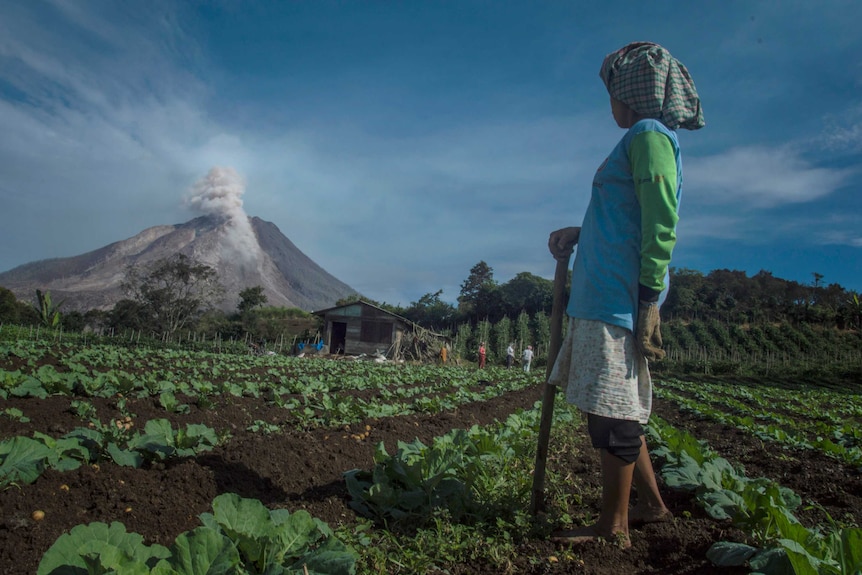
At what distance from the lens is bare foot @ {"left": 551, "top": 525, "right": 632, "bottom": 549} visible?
200 cm

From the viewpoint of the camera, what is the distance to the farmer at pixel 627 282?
1984 millimetres

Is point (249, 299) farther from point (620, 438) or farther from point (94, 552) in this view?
point (94, 552)

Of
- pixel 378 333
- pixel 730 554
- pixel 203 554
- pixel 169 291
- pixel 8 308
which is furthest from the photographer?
pixel 8 308

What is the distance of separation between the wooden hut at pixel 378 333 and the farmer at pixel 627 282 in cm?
3024

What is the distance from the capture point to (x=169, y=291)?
3866 cm

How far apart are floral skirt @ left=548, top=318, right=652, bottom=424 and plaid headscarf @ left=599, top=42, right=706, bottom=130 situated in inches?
41.0

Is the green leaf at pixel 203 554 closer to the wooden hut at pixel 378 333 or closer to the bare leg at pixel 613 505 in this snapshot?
the bare leg at pixel 613 505

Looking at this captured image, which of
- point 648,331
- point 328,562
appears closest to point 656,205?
point 648,331

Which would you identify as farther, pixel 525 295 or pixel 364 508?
pixel 525 295

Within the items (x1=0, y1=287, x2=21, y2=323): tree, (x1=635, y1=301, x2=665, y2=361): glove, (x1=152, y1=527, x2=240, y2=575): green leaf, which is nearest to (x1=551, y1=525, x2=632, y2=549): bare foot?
(x1=635, y1=301, x2=665, y2=361): glove

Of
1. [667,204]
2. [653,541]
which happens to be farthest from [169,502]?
[667,204]

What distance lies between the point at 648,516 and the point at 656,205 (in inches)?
57.2

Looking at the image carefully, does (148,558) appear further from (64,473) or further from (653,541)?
(653,541)

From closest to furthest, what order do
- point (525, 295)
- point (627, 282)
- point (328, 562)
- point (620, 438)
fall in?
point (328, 562)
point (620, 438)
point (627, 282)
point (525, 295)
